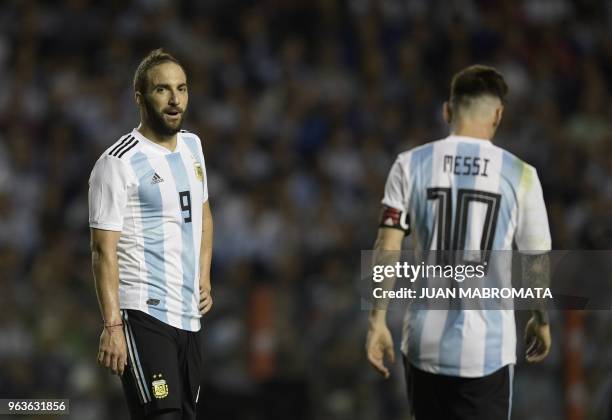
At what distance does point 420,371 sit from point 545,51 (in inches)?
319

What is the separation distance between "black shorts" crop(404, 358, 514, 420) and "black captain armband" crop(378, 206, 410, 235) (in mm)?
627

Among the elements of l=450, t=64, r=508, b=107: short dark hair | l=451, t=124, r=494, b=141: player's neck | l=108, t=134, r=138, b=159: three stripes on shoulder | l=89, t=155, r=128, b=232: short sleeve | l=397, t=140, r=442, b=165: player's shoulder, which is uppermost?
l=450, t=64, r=508, b=107: short dark hair

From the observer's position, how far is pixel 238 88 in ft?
39.4

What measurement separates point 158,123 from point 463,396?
1.80 m

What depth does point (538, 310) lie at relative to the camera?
5172mm

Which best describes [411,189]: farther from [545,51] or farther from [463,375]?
[545,51]

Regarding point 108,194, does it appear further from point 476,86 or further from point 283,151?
point 283,151

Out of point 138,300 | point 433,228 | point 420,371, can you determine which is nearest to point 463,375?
point 420,371

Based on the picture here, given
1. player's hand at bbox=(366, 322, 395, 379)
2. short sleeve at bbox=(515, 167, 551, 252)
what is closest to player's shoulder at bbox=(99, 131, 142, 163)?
player's hand at bbox=(366, 322, 395, 379)

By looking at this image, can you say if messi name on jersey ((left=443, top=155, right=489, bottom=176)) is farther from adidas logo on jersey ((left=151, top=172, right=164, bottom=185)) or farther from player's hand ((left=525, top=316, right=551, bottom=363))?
adidas logo on jersey ((left=151, top=172, right=164, bottom=185))

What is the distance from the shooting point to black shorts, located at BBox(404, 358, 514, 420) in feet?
16.4

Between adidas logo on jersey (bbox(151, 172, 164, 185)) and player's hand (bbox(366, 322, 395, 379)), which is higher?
adidas logo on jersey (bbox(151, 172, 164, 185))

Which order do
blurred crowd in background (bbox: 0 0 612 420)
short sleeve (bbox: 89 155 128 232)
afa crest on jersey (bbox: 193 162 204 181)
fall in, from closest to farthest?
short sleeve (bbox: 89 155 128 232)
afa crest on jersey (bbox: 193 162 204 181)
blurred crowd in background (bbox: 0 0 612 420)

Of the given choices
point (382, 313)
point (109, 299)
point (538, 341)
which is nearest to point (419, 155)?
point (382, 313)
